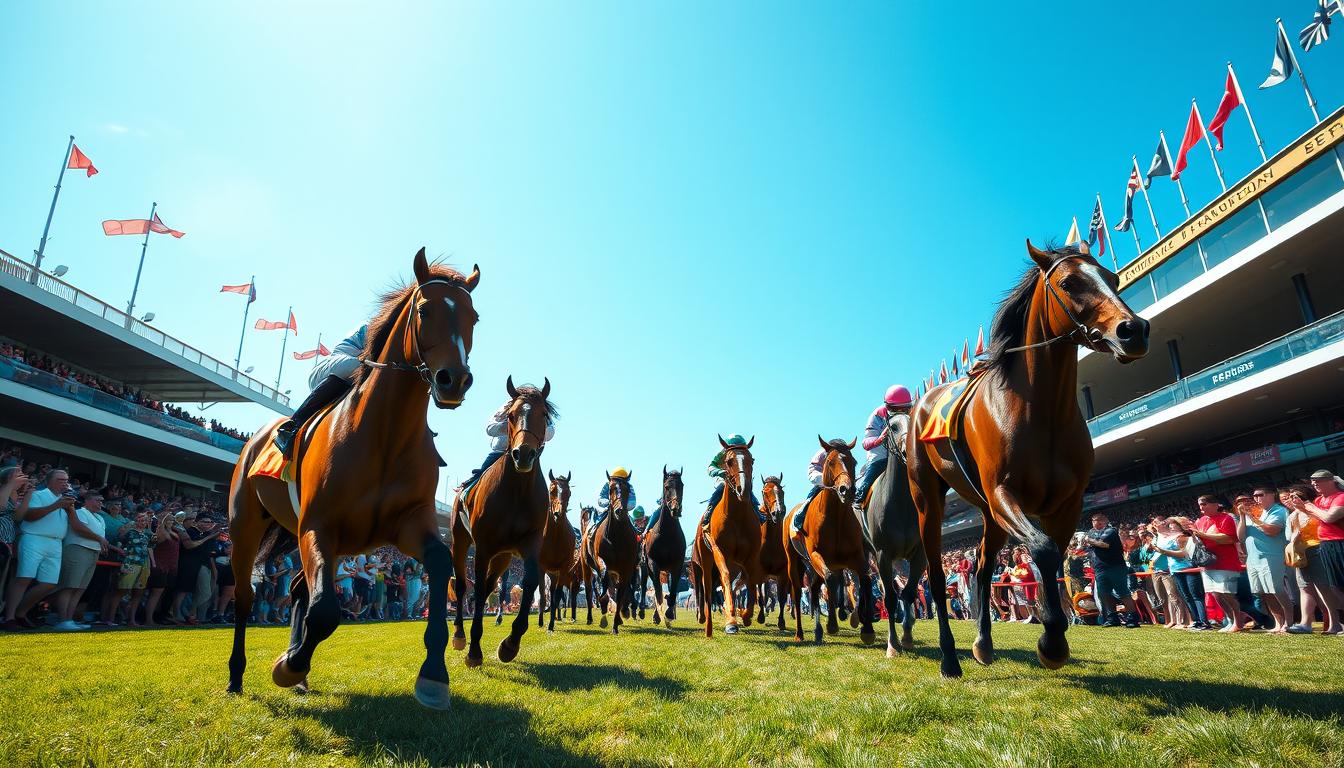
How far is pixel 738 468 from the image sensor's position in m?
10.8

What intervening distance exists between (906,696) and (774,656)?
10.2ft

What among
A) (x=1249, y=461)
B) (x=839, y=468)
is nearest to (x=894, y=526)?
(x=839, y=468)

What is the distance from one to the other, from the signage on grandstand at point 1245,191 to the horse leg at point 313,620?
3085cm

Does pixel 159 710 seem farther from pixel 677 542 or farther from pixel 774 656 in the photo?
pixel 677 542

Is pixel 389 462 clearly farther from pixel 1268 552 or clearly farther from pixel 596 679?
pixel 1268 552

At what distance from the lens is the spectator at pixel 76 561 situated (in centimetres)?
1080

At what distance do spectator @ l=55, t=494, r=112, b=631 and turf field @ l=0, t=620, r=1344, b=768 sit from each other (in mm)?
5395

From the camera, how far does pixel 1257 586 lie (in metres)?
10.8

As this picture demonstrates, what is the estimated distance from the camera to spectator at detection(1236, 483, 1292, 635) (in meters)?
10.4

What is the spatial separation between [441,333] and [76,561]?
11273 millimetres

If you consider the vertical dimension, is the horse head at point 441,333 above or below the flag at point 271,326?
below

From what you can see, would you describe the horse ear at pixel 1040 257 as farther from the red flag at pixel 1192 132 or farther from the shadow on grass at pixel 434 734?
the red flag at pixel 1192 132

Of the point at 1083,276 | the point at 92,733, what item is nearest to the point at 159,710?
the point at 92,733

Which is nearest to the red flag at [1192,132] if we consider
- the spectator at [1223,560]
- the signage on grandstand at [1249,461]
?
the signage on grandstand at [1249,461]
